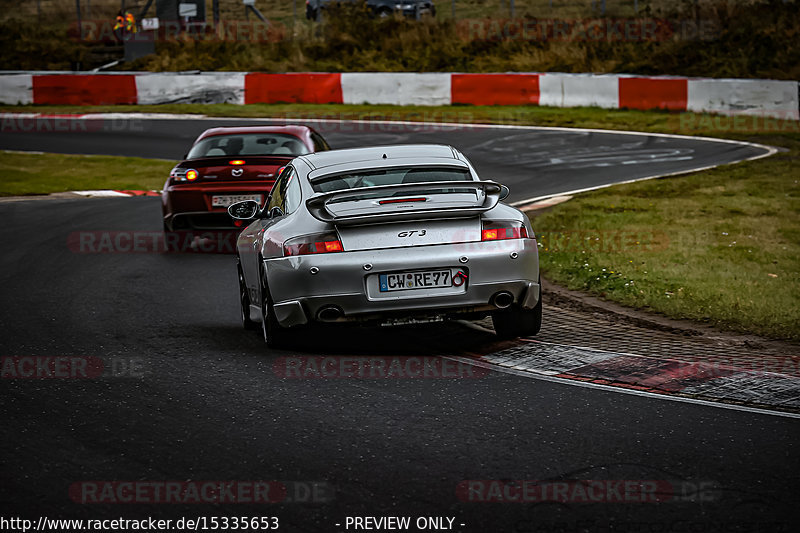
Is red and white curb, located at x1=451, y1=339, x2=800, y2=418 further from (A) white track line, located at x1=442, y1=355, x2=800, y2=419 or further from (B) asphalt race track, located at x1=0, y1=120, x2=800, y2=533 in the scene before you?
(B) asphalt race track, located at x1=0, y1=120, x2=800, y2=533

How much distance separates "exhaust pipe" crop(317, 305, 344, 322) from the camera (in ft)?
24.2

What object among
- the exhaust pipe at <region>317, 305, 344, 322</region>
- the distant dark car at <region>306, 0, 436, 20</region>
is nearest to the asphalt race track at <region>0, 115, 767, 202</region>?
the exhaust pipe at <region>317, 305, 344, 322</region>

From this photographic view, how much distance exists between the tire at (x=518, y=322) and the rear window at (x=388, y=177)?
1.04 m

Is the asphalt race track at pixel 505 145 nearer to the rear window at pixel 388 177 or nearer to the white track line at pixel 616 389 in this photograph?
the rear window at pixel 388 177

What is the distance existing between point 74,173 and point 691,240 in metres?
14.4

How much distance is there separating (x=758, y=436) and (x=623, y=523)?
149 cm

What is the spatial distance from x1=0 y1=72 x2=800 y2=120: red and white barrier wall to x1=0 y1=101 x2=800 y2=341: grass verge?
123 inches

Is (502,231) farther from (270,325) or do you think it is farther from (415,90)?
(415,90)

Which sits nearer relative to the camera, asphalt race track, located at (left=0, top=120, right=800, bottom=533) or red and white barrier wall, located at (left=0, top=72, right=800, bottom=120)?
asphalt race track, located at (left=0, top=120, right=800, bottom=533)

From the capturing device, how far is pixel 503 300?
757cm

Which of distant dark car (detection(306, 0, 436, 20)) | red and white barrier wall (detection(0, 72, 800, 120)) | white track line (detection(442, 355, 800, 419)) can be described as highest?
distant dark car (detection(306, 0, 436, 20))

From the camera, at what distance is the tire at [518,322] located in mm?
7934

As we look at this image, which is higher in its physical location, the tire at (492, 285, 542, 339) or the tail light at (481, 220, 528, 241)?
the tail light at (481, 220, 528, 241)

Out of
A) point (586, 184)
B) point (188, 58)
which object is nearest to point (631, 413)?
point (586, 184)
